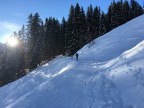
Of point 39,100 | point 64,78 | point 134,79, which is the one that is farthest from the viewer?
point 64,78

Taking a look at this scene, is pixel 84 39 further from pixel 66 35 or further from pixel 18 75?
pixel 18 75

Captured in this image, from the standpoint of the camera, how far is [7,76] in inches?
2121

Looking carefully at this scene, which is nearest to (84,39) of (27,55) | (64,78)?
(27,55)

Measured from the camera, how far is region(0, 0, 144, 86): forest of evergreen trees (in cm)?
5588

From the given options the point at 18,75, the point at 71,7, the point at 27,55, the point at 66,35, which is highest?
the point at 71,7

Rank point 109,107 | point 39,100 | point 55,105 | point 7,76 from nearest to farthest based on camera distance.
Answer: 1. point 109,107
2. point 55,105
3. point 39,100
4. point 7,76

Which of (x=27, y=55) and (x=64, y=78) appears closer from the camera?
(x=64, y=78)

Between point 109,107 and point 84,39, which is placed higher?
point 84,39

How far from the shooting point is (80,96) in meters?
15.5

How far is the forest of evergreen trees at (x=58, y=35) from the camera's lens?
55.9 metres

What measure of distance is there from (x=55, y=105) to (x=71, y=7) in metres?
59.1

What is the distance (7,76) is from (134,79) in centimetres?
4344

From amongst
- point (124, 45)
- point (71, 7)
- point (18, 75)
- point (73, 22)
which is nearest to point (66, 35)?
point (73, 22)

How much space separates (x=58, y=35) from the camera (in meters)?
71.2
